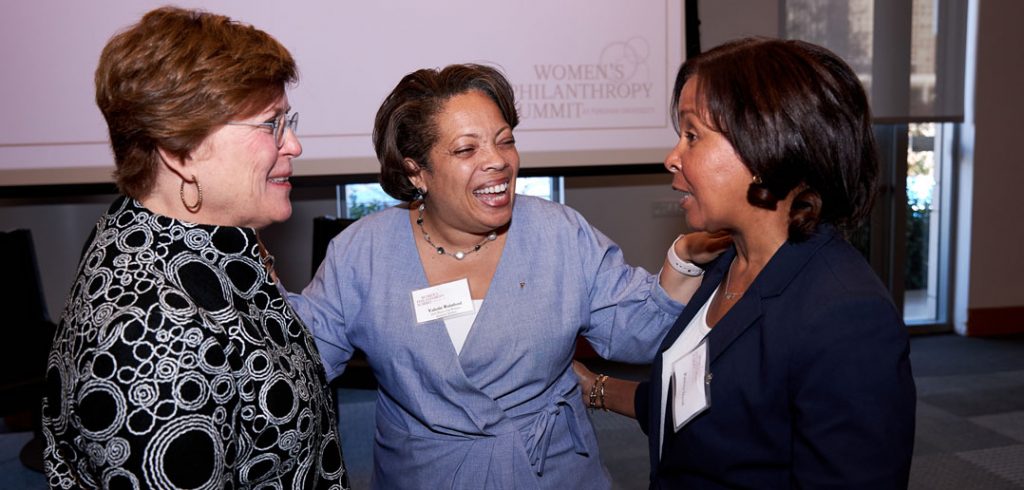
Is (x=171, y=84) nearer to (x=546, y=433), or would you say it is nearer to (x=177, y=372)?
(x=177, y=372)

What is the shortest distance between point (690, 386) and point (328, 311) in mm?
845

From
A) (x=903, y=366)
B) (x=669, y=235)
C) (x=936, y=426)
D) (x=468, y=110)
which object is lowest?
(x=936, y=426)

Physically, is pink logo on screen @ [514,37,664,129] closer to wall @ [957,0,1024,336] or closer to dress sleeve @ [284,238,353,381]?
dress sleeve @ [284,238,353,381]

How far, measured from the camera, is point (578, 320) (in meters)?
1.81

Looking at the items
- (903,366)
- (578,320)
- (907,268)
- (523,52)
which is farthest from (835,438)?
(907,268)

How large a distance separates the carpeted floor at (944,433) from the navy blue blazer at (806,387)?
2.20m

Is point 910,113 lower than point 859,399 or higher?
higher

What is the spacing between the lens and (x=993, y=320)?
5.84 meters

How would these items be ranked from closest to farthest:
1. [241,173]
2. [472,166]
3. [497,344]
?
[241,173] < [497,344] < [472,166]

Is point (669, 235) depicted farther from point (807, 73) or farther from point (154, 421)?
point (154, 421)

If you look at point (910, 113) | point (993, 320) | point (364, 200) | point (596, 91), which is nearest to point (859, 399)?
point (596, 91)

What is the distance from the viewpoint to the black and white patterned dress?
3.29 ft

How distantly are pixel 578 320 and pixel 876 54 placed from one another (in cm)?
446

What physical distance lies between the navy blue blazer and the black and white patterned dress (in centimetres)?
68
